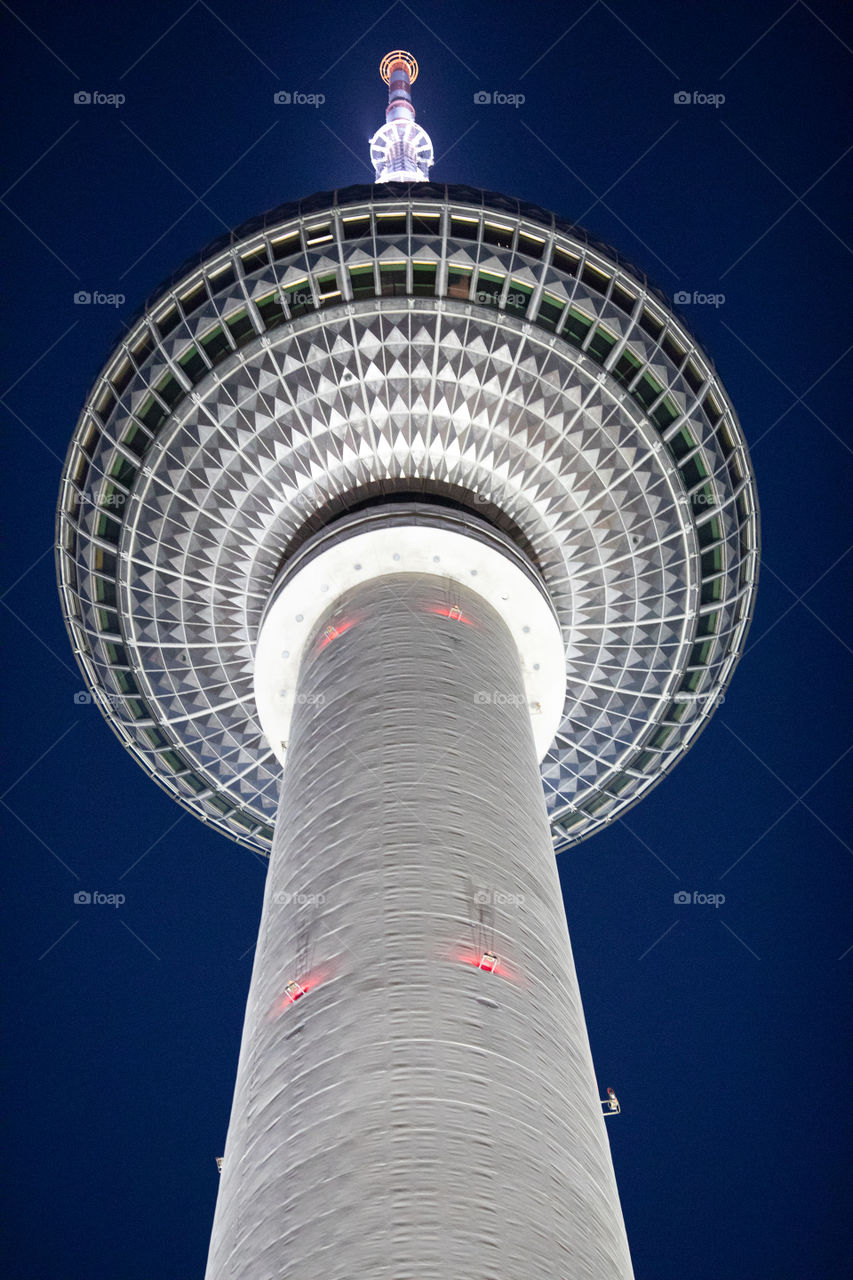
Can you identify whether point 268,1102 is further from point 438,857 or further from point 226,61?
point 226,61

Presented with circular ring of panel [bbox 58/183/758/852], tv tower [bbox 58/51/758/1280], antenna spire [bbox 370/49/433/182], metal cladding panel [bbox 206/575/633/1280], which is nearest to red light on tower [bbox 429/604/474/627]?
tv tower [bbox 58/51/758/1280]

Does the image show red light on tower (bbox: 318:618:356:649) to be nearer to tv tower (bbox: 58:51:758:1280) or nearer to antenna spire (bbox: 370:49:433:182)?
tv tower (bbox: 58:51:758:1280)

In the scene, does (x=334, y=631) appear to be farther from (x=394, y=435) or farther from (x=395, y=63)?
(x=395, y=63)

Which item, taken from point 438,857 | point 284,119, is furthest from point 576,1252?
point 284,119

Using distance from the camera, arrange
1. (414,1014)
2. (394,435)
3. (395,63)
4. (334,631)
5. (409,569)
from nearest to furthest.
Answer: (414,1014) < (334,631) < (409,569) < (394,435) < (395,63)

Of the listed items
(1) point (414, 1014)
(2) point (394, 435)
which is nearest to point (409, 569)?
Result: (2) point (394, 435)
